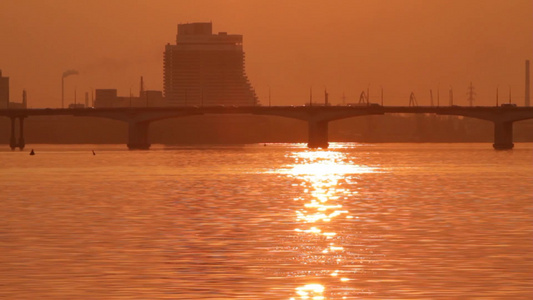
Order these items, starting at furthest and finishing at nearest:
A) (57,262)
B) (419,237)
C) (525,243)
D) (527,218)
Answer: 1. (527,218)
2. (419,237)
3. (525,243)
4. (57,262)

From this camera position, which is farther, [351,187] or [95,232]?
[351,187]

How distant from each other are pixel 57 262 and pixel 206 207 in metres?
23.2

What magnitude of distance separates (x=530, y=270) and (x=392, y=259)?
3.95 m

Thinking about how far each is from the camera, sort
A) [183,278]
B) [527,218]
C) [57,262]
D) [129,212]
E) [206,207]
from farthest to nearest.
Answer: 1. [206,207]
2. [129,212]
3. [527,218]
4. [57,262]
5. [183,278]

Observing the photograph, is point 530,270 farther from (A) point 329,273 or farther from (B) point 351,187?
(B) point 351,187

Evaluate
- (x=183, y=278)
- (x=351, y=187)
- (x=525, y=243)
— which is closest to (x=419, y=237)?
→ (x=525, y=243)

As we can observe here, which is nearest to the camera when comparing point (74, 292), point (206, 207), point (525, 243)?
point (74, 292)

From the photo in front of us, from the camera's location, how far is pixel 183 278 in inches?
1063

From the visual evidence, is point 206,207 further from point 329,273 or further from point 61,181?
point 61,181

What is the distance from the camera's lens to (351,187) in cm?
7438

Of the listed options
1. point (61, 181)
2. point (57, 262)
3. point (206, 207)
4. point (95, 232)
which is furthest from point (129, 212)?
point (61, 181)

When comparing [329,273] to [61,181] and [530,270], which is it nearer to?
[530,270]

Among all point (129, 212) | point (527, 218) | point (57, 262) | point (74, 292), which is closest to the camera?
point (74, 292)

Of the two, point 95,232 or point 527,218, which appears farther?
point 527,218
